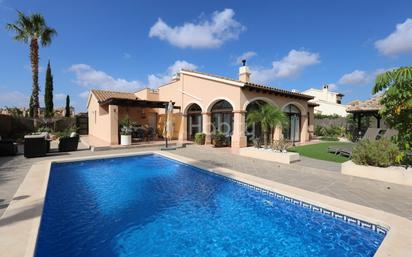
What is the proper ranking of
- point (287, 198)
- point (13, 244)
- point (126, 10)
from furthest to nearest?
point (126, 10) < point (287, 198) < point (13, 244)

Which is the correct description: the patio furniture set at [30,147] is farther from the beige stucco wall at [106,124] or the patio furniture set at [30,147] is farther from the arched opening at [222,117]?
the arched opening at [222,117]

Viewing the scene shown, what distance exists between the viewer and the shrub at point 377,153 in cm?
858

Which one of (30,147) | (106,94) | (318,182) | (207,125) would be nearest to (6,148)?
(30,147)

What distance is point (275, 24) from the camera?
19.8 metres

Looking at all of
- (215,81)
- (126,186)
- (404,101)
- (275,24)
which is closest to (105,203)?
(126,186)

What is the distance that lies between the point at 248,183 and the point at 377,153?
5055mm

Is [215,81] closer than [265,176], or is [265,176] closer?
[265,176]

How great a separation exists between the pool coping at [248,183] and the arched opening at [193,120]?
13.1 meters

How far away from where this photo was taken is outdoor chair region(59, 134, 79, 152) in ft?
50.5

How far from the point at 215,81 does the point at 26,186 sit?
13.9 metres

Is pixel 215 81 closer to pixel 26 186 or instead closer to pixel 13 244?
pixel 26 186

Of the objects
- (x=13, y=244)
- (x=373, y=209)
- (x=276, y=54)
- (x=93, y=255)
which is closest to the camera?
(x=13, y=244)

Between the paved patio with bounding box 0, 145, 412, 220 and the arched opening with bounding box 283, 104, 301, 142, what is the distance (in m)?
10.7

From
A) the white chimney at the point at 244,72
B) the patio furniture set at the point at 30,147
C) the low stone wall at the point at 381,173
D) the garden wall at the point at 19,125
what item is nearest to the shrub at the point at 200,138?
the white chimney at the point at 244,72
